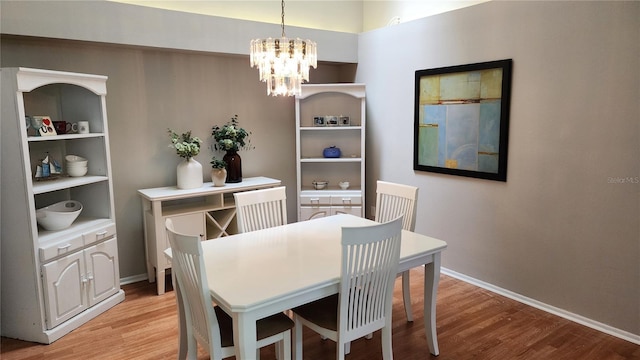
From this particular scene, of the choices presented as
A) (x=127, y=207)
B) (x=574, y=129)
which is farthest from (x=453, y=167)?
(x=127, y=207)

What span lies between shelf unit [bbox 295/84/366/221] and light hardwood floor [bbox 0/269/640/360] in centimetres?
135

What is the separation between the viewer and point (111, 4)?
10.8 feet

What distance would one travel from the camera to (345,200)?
4.32 meters

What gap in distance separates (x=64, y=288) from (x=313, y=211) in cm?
224

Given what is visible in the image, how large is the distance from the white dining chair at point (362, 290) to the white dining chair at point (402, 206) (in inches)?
28.2

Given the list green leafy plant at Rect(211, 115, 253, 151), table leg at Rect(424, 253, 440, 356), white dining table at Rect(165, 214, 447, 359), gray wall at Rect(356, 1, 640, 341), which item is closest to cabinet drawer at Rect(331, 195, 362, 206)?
gray wall at Rect(356, 1, 640, 341)

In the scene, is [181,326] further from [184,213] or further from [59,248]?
[184,213]

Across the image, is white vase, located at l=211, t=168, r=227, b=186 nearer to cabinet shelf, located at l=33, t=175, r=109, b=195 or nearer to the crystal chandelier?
cabinet shelf, located at l=33, t=175, r=109, b=195

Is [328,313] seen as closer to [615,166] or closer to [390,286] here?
[390,286]

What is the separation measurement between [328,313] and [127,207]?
7.75ft

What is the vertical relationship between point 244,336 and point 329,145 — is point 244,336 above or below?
below

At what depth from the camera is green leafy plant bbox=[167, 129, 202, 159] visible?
145 inches

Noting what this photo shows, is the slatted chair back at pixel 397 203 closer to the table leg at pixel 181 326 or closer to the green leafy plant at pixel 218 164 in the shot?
the green leafy plant at pixel 218 164

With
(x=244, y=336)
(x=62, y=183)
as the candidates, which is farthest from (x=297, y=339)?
(x=62, y=183)
